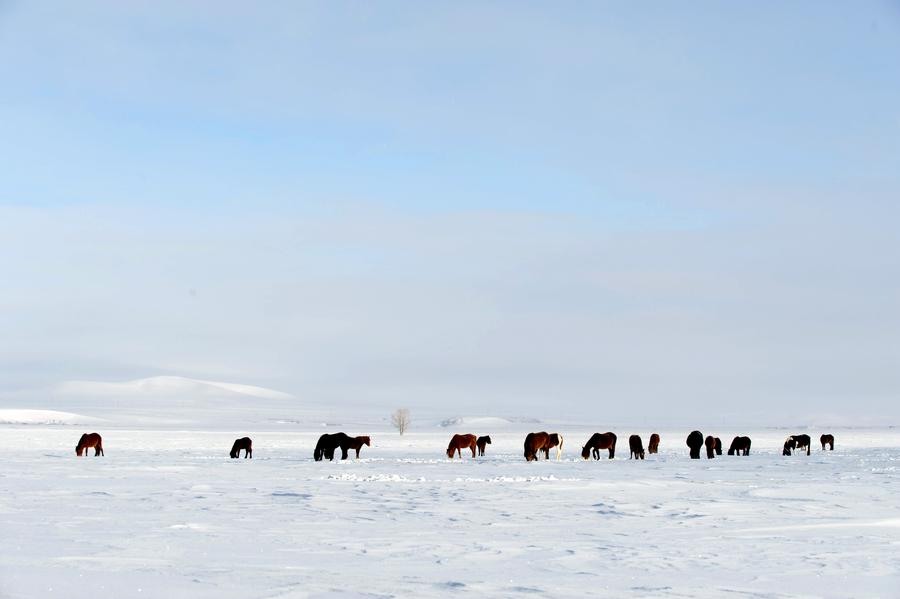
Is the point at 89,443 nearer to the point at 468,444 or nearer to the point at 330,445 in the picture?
the point at 330,445

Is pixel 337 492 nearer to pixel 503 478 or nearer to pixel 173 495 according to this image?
pixel 173 495

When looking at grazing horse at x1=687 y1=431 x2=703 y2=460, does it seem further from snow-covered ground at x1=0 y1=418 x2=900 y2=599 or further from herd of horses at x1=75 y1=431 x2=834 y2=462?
snow-covered ground at x1=0 y1=418 x2=900 y2=599

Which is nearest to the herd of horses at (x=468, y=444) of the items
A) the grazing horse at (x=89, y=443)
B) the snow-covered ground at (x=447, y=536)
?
the grazing horse at (x=89, y=443)

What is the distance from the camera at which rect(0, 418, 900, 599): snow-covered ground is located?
29.4 feet

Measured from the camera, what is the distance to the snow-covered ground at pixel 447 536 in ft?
29.4

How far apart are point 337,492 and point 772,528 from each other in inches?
334

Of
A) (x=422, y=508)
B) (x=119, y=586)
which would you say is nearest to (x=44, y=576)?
(x=119, y=586)

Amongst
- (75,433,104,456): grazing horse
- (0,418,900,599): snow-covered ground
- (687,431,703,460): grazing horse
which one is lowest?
(0,418,900,599): snow-covered ground

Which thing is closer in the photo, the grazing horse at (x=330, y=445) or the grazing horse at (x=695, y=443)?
the grazing horse at (x=330, y=445)

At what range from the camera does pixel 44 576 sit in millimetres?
8945

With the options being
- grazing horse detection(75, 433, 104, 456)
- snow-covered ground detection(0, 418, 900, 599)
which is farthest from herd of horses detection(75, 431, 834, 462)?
snow-covered ground detection(0, 418, 900, 599)

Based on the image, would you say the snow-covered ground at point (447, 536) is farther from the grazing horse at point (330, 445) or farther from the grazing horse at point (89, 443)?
the grazing horse at point (89, 443)

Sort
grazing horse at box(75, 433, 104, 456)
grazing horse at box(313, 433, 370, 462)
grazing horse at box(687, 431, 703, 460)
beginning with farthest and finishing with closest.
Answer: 1. grazing horse at box(687, 431, 703, 460)
2. grazing horse at box(75, 433, 104, 456)
3. grazing horse at box(313, 433, 370, 462)

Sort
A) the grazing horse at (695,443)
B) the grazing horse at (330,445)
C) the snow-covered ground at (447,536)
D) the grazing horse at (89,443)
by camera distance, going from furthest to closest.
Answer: the grazing horse at (695,443), the grazing horse at (89,443), the grazing horse at (330,445), the snow-covered ground at (447,536)
